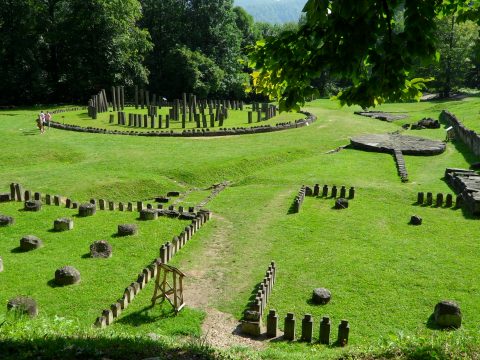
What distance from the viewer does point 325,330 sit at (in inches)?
445

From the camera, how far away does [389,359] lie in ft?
25.2

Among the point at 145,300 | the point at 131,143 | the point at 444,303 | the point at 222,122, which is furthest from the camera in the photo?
the point at 222,122

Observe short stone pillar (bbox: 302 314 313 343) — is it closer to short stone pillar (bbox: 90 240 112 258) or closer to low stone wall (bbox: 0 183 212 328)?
low stone wall (bbox: 0 183 212 328)

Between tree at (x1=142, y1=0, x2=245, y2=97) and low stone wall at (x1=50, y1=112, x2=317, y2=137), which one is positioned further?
tree at (x1=142, y1=0, x2=245, y2=97)

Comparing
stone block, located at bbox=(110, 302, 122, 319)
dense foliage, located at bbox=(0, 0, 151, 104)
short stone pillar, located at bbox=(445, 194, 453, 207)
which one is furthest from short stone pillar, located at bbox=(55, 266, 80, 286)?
dense foliage, located at bbox=(0, 0, 151, 104)

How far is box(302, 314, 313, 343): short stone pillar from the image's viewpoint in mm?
11398

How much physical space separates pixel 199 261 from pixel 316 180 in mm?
12578

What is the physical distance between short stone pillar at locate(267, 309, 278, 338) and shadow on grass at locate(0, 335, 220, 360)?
143 inches

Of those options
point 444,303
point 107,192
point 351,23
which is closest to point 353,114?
point 107,192

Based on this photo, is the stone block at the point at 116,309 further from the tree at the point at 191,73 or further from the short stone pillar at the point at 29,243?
the tree at the point at 191,73

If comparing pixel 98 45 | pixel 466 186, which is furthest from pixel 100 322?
pixel 98 45

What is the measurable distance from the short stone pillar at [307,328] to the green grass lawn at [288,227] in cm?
34

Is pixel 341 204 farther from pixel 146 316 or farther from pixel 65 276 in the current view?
pixel 65 276

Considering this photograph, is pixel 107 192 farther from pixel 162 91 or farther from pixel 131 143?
pixel 162 91
